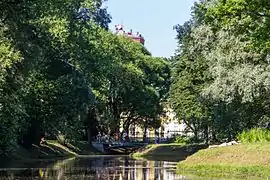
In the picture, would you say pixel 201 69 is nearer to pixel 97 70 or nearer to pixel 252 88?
pixel 97 70

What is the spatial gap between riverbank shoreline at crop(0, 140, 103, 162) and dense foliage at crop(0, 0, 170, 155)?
1531 millimetres

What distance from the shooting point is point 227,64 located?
1444 inches

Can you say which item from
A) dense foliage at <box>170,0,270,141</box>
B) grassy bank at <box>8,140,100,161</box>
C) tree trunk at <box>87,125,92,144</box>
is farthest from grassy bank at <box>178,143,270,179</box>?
tree trunk at <box>87,125,92,144</box>

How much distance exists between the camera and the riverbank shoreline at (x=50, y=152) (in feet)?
158

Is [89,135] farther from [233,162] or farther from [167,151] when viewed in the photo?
[233,162]

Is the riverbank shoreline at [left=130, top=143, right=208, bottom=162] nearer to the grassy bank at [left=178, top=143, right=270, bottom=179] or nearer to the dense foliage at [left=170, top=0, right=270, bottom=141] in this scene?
the dense foliage at [left=170, top=0, right=270, bottom=141]

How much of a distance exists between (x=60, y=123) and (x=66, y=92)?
142 inches

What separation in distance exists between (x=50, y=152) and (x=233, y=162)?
31328mm

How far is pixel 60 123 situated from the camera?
49625mm

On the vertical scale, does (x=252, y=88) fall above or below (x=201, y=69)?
below

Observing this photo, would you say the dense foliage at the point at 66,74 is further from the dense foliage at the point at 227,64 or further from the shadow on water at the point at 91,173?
the dense foliage at the point at 227,64

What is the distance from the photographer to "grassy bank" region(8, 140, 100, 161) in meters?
49.8

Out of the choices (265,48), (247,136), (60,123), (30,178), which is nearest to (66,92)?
(60,123)

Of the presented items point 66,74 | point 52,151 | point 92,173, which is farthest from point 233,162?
point 52,151
